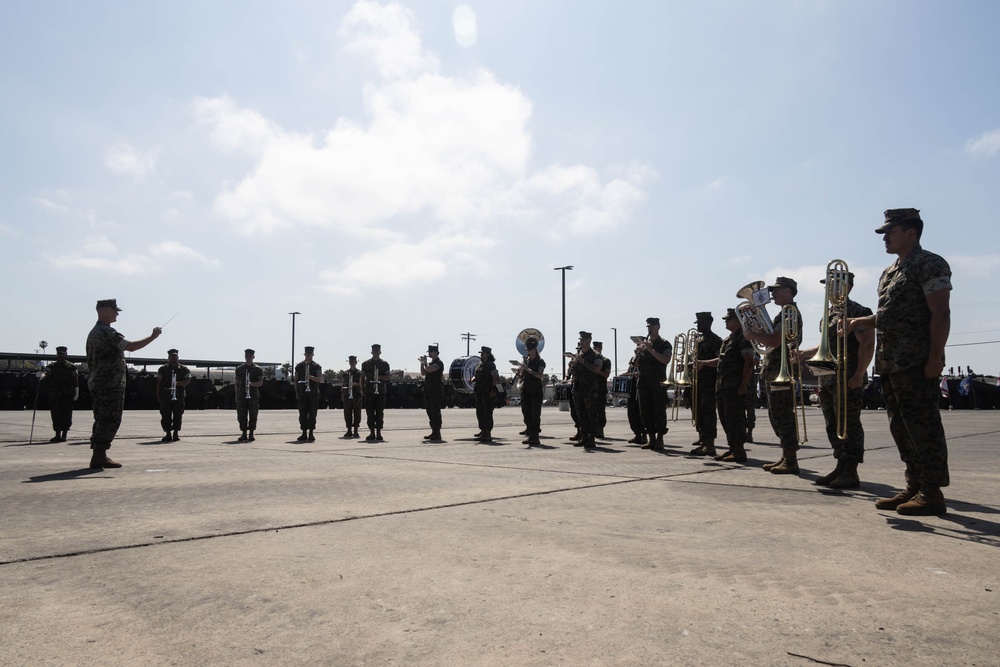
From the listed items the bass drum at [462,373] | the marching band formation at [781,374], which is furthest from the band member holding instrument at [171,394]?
the bass drum at [462,373]

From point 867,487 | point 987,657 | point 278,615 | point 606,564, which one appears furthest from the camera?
point 867,487

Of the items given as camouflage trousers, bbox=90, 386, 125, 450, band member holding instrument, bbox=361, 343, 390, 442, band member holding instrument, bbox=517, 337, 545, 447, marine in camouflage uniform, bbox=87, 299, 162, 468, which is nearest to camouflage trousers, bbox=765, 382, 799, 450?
band member holding instrument, bbox=517, 337, 545, 447

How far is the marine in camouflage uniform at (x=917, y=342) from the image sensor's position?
4891mm

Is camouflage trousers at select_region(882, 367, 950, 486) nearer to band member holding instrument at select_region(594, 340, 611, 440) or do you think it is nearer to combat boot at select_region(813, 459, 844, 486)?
combat boot at select_region(813, 459, 844, 486)

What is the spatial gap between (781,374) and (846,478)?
1.24 m

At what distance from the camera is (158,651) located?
2.49m

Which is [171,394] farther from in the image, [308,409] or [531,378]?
[531,378]

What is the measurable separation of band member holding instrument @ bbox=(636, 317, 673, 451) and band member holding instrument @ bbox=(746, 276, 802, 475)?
3.68 metres

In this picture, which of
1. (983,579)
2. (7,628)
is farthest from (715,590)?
(7,628)

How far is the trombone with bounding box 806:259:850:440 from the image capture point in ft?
19.9

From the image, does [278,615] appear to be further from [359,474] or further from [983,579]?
[359,474]

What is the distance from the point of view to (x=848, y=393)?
6.28m

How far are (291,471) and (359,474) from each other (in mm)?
933

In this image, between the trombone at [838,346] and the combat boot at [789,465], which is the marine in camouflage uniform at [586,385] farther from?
the trombone at [838,346]
